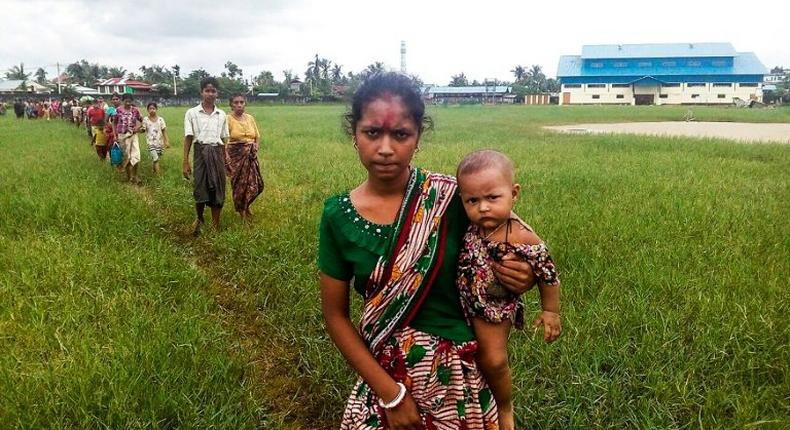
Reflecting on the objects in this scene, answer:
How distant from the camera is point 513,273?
138cm

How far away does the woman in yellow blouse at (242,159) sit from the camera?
575 cm

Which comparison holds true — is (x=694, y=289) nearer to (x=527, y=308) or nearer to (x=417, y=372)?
(x=527, y=308)

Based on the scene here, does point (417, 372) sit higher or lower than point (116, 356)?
higher

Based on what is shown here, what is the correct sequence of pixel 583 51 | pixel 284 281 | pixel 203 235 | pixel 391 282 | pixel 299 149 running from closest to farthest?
pixel 391 282, pixel 284 281, pixel 203 235, pixel 299 149, pixel 583 51

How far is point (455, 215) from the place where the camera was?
1.46m

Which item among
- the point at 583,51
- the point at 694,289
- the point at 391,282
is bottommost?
the point at 694,289

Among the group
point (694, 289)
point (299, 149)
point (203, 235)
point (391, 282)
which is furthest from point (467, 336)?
point (299, 149)

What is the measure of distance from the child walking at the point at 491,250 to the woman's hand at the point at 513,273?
1cm

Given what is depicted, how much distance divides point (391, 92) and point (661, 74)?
6262 centimetres

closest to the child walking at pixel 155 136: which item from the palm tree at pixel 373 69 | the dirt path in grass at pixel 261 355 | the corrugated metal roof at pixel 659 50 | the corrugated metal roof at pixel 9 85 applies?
the dirt path in grass at pixel 261 355

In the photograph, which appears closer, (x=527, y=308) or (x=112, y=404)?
(x=112, y=404)

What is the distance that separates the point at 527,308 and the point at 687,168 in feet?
20.0

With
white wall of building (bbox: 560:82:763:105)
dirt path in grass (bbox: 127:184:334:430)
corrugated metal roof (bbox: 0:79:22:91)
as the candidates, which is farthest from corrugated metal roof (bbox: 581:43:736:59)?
dirt path in grass (bbox: 127:184:334:430)

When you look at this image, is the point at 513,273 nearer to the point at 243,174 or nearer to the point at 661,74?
the point at 243,174
